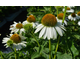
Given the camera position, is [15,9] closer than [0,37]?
No

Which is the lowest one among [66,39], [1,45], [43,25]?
[1,45]

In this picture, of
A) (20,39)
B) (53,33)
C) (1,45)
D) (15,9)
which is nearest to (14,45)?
(20,39)

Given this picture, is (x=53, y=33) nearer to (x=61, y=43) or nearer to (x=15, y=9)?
(x=61, y=43)

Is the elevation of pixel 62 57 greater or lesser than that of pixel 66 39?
lesser

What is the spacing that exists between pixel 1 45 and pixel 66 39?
4.89 ft

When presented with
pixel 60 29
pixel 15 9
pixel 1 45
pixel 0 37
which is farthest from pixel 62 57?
pixel 15 9

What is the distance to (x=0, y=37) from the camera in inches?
89.5

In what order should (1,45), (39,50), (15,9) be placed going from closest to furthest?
(39,50)
(1,45)
(15,9)

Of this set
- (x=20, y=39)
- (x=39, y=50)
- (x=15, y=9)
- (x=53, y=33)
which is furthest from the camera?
(x=15, y=9)

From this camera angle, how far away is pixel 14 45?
0.80 metres

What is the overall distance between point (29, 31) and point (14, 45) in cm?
17

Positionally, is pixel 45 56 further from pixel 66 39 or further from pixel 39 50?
pixel 66 39

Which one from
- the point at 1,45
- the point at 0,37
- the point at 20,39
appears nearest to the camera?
the point at 20,39

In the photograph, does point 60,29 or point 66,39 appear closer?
point 60,29
